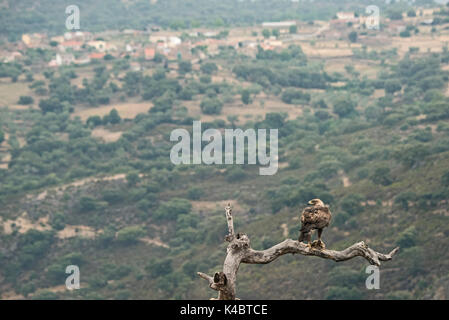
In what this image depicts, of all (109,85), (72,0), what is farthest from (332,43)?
(72,0)

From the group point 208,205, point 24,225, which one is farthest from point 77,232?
point 208,205

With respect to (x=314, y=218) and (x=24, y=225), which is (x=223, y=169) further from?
(x=314, y=218)

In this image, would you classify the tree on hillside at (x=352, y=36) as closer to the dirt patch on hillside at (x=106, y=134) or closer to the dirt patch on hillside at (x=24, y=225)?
the dirt patch on hillside at (x=106, y=134)

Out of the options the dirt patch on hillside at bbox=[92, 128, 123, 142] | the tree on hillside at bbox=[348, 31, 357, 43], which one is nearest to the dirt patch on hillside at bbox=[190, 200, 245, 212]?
the dirt patch on hillside at bbox=[92, 128, 123, 142]

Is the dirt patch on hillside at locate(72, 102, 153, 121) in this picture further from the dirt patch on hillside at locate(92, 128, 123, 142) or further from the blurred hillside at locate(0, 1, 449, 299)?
the dirt patch on hillside at locate(92, 128, 123, 142)

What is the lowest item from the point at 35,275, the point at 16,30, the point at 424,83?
the point at 35,275
